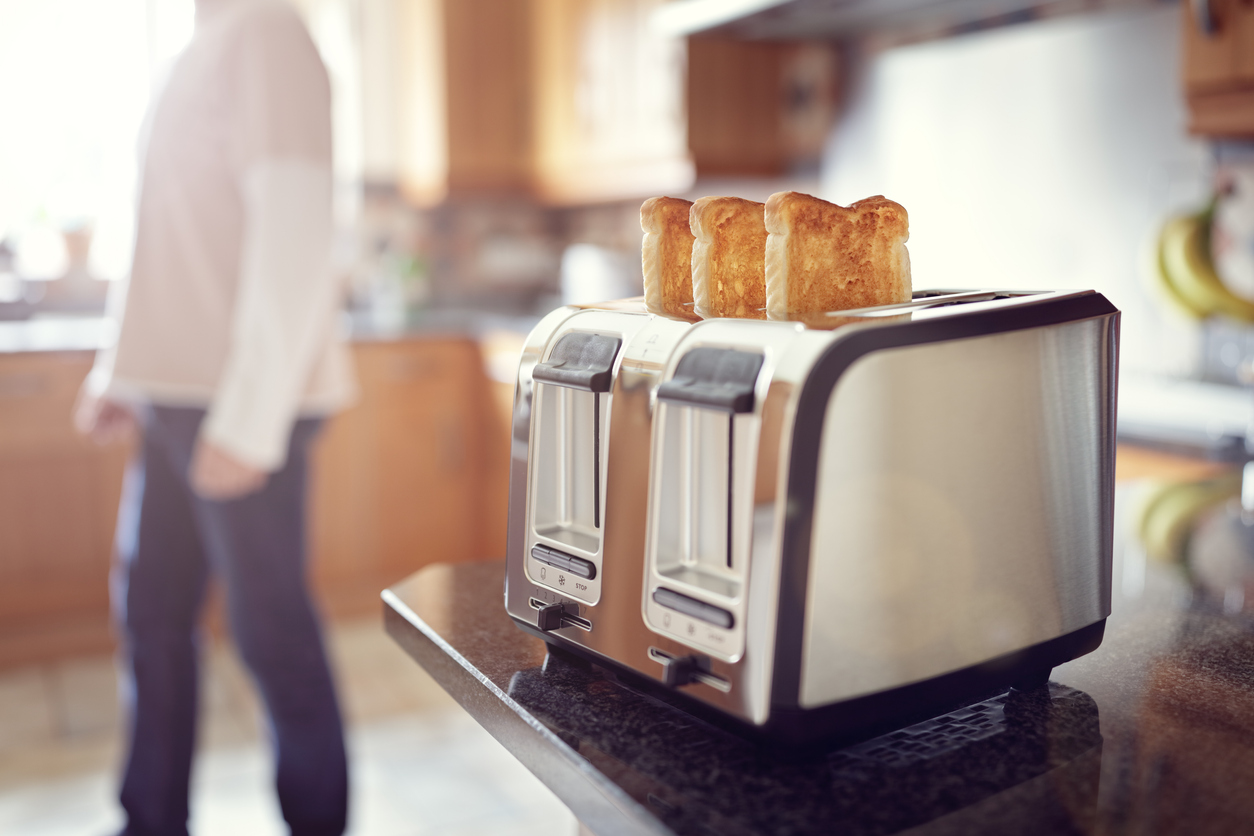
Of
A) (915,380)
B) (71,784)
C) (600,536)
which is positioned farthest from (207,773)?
(915,380)

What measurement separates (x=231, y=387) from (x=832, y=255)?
1.04m

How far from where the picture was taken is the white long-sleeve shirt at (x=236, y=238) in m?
1.50

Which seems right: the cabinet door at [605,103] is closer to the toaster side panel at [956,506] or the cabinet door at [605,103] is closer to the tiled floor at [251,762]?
the tiled floor at [251,762]

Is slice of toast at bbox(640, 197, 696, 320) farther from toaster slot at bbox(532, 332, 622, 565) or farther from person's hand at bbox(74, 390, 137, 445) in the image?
person's hand at bbox(74, 390, 137, 445)

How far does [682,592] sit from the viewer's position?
59 cm

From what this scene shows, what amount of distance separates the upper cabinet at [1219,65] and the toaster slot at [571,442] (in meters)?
1.29

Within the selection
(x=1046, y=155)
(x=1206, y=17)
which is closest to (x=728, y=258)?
(x=1206, y=17)

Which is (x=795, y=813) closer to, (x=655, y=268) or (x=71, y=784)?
(x=655, y=268)

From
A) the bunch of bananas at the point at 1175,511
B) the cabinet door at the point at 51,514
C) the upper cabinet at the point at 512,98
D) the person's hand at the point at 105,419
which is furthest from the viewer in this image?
the upper cabinet at the point at 512,98

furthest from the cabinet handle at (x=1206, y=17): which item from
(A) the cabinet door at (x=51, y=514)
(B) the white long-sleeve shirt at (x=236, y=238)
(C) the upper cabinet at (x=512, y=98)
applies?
(A) the cabinet door at (x=51, y=514)

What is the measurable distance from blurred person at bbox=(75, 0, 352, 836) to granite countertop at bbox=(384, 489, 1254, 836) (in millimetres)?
819

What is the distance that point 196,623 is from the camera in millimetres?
1718

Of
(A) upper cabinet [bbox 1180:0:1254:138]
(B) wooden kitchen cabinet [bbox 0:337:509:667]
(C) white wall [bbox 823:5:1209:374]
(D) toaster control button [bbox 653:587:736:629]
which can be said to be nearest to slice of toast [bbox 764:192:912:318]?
(D) toaster control button [bbox 653:587:736:629]

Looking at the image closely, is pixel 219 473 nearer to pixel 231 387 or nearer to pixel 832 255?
pixel 231 387
